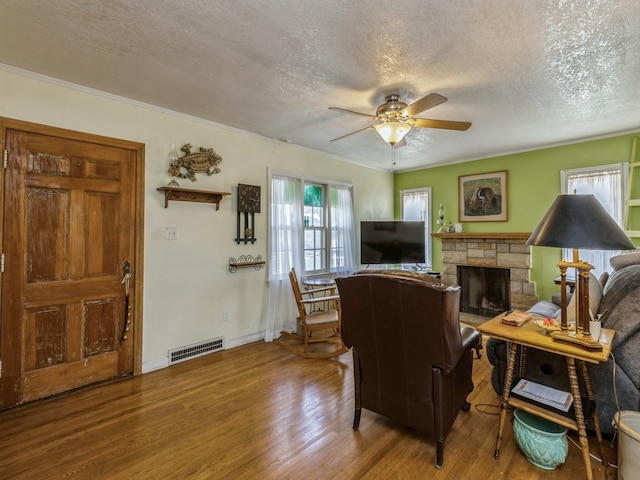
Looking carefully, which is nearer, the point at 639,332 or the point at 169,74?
the point at 639,332

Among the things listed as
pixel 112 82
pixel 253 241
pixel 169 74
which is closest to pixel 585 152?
pixel 253 241

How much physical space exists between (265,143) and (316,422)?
3176mm

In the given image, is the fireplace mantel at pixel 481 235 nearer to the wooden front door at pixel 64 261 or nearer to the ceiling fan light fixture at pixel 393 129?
the ceiling fan light fixture at pixel 393 129

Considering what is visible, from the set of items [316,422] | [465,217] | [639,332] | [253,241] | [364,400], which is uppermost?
[465,217]

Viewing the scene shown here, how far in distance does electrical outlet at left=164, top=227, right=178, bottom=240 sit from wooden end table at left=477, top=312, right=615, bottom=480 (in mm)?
2853

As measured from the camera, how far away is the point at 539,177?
4359 millimetres

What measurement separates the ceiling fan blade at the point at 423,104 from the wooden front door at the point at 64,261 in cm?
250

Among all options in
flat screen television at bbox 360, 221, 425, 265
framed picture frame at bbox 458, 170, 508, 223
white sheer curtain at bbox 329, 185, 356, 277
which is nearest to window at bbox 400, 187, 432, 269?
flat screen television at bbox 360, 221, 425, 265

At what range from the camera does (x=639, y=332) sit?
1.89 m

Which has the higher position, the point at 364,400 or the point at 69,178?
the point at 69,178

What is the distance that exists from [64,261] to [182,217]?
1041mm

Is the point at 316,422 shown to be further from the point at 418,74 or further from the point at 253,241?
the point at 418,74

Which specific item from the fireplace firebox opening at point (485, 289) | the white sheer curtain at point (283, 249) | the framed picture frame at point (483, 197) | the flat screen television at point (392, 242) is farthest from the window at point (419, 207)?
the white sheer curtain at point (283, 249)

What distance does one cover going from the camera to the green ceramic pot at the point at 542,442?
5.67ft
